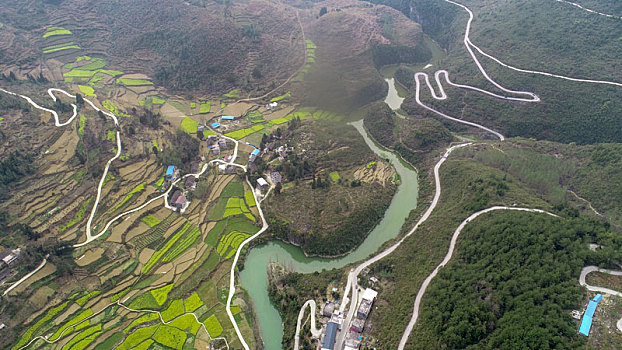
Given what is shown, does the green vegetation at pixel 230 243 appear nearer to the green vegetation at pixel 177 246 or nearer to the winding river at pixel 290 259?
the winding river at pixel 290 259

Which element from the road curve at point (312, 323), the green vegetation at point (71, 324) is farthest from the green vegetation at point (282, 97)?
the green vegetation at point (71, 324)

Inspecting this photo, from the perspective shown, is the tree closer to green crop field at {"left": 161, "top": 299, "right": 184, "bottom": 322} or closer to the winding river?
the winding river

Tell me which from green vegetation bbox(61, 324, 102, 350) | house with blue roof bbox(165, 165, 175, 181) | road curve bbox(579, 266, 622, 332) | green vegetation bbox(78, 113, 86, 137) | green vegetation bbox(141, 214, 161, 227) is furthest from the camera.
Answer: green vegetation bbox(78, 113, 86, 137)

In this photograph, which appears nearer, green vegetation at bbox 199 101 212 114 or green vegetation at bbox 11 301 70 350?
green vegetation at bbox 11 301 70 350

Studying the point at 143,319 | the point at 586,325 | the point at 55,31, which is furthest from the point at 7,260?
the point at 55,31

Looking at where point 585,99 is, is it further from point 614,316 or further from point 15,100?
point 15,100

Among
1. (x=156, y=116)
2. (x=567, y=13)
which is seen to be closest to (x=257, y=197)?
(x=156, y=116)

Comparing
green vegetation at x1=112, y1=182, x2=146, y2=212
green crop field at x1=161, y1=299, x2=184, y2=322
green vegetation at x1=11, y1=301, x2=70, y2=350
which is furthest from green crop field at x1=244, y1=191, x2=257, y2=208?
green vegetation at x1=11, y1=301, x2=70, y2=350
